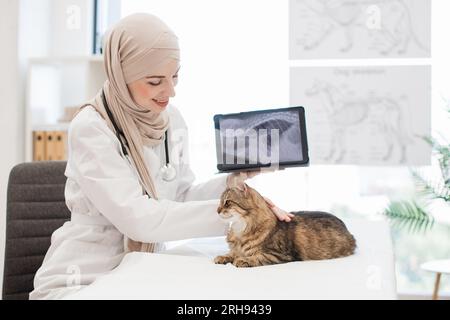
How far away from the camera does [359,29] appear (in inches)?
142

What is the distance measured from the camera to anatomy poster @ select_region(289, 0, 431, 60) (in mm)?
3553

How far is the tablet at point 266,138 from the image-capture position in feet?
4.76

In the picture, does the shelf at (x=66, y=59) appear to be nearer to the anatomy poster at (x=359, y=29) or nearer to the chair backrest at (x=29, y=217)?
the anatomy poster at (x=359, y=29)

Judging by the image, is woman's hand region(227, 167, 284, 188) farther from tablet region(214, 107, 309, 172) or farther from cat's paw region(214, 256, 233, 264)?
cat's paw region(214, 256, 233, 264)

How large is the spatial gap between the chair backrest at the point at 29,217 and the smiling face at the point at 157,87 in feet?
1.55

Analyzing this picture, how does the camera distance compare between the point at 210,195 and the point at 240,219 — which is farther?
the point at 210,195

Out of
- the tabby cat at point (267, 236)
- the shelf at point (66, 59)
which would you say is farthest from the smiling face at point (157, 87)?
the shelf at point (66, 59)

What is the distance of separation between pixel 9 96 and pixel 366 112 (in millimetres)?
2213

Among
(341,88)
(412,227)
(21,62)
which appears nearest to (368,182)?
(412,227)

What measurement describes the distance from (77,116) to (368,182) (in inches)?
95.5

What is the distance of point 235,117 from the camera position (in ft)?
4.81

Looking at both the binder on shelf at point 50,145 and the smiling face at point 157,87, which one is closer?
the smiling face at point 157,87

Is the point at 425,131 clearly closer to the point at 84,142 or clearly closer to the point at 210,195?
the point at 210,195

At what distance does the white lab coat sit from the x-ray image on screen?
16 centimetres
